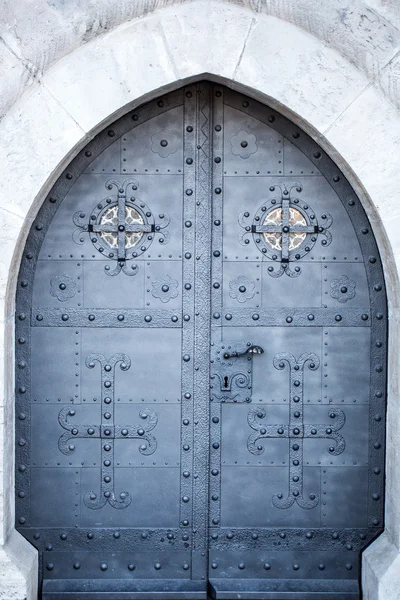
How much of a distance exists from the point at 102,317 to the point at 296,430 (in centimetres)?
95

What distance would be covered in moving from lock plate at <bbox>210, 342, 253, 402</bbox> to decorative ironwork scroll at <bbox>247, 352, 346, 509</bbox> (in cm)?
10

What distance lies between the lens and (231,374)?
3.24 metres

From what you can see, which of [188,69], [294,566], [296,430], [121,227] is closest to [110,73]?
[188,69]

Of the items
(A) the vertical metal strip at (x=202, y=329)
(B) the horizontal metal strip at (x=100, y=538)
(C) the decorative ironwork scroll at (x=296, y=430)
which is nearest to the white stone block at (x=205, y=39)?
(A) the vertical metal strip at (x=202, y=329)

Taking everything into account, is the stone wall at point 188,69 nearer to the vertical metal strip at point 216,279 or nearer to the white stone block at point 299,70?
the white stone block at point 299,70

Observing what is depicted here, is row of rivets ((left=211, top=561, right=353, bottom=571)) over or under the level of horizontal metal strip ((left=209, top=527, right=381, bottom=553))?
under

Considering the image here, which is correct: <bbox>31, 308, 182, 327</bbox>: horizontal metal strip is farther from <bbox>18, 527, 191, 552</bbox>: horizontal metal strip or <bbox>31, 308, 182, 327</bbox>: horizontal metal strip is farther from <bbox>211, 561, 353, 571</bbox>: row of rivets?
<bbox>211, 561, 353, 571</bbox>: row of rivets

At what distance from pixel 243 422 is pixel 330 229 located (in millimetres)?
893

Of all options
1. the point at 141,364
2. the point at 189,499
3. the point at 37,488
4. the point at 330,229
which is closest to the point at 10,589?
the point at 37,488

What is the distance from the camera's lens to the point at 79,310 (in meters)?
3.21

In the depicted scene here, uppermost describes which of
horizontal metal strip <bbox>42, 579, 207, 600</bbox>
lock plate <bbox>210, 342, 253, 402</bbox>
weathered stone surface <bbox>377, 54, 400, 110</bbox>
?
weathered stone surface <bbox>377, 54, 400, 110</bbox>

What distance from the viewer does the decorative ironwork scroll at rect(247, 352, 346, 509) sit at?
3229 millimetres

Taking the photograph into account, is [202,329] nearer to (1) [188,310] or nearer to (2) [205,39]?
(1) [188,310]

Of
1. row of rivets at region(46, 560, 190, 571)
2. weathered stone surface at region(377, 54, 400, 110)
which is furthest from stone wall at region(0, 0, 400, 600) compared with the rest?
row of rivets at region(46, 560, 190, 571)
